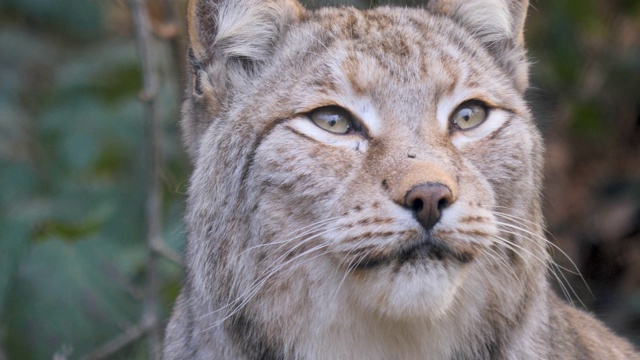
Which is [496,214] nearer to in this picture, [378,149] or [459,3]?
[378,149]

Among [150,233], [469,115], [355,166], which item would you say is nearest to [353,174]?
[355,166]

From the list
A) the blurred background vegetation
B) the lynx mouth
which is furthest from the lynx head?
the blurred background vegetation

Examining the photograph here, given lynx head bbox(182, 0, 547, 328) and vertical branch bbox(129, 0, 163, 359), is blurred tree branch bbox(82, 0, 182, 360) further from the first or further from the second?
lynx head bbox(182, 0, 547, 328)

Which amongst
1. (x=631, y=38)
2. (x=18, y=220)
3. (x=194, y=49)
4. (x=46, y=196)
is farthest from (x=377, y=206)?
(x=631, y=38)

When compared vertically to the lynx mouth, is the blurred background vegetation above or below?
below

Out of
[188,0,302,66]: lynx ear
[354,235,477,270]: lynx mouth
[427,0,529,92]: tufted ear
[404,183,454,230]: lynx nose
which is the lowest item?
[354,235,477,270]: lynx mouth

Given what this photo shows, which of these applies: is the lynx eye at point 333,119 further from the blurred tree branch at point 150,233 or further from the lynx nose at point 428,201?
the blurred tree branch at point 150,233

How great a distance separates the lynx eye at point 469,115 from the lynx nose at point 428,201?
2.14 feet

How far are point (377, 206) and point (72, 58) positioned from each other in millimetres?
5084

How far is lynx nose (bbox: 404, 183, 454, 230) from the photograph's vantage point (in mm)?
3570

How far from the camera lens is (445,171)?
373 centimetres

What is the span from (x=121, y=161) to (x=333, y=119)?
3904 mm

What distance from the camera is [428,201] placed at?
3562 mm

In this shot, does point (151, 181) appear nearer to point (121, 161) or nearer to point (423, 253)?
point (121, 161)
